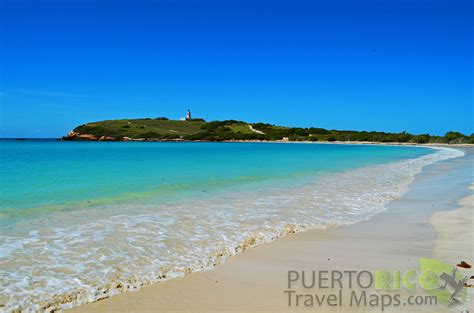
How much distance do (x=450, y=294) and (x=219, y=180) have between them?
13.3 meters

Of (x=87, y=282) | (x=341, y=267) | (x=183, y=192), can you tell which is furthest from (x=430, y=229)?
(x=183, y=192)

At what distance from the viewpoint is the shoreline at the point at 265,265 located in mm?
4109

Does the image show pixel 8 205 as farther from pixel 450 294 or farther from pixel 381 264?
pixel 450 294

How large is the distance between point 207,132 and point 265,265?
145m

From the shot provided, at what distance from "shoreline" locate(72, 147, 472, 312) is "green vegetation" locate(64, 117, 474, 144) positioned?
121805 millimetres

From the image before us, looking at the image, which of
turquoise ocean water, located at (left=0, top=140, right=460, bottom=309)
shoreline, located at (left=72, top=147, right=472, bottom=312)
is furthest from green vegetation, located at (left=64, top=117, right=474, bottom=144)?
shoreline, located at (left=72, top=147, right=472, bottom=312)

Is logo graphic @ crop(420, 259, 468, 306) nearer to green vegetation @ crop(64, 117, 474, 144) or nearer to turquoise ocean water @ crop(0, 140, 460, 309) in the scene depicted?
turquoise ocean water @ crop(0, 140, 460, 309)

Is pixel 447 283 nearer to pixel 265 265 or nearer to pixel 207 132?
pixel 265 265

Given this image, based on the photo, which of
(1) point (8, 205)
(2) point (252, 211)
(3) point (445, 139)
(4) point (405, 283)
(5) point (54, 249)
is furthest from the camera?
(3) point (445, 139)

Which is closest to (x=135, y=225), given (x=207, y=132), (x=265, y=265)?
(x=265, y=265)

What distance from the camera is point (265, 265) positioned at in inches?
211

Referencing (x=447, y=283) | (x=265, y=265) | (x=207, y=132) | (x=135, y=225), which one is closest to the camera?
(x=447, y=283)

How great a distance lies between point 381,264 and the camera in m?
5.31

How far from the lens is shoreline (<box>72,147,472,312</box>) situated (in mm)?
4109
